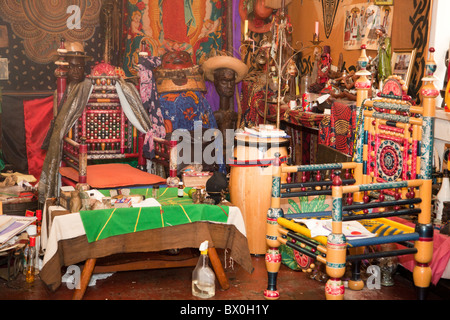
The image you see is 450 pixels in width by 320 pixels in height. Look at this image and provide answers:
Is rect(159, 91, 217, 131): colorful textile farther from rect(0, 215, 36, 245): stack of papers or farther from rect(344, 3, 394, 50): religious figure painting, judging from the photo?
rect(0, 215, 36, 245): stack of papers

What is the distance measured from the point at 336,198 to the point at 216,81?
4.76m

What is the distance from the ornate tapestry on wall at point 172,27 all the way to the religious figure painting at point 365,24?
7.99ft

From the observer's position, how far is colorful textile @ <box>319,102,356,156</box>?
4.79 m

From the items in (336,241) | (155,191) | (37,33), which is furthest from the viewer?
(37,33)

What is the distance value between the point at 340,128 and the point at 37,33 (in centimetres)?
417

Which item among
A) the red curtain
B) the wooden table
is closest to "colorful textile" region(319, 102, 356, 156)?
the wooden table

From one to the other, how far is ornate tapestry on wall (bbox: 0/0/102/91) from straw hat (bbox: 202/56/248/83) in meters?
1.53

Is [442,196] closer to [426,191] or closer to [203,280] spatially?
[426,191]

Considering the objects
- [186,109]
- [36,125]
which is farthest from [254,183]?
[36,125]

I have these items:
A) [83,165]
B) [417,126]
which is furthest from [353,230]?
[83,165]

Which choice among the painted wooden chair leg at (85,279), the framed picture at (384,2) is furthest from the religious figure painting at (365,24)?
the painted wooden chair leg at (85,279)

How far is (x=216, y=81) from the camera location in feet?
24.9

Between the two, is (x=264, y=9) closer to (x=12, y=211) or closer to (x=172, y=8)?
(x=172, y=8)

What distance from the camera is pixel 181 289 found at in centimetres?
396
